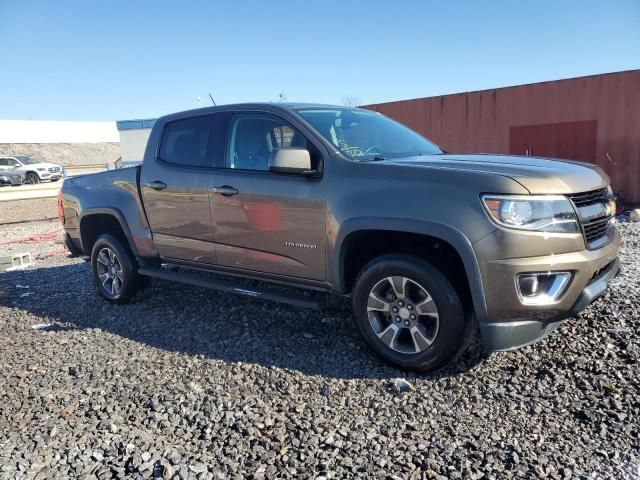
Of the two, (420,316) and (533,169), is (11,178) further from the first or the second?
(533,169)

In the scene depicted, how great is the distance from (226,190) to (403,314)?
1.75 meters

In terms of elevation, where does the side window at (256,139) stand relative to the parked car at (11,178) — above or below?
above

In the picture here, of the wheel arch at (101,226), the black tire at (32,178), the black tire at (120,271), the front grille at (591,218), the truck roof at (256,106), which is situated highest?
the truck roof at (256,106)

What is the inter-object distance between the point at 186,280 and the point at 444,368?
2380 millimetres

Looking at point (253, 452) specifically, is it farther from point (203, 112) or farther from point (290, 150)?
point (203, 112)

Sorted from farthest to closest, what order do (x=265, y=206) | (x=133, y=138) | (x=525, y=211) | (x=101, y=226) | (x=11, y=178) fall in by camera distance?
(x=133, y=138)
(x=11, y=178)
(x=101, y=226)
(x=265, y=206)
(x=525, y=211)

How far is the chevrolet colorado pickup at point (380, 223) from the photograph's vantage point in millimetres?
2873

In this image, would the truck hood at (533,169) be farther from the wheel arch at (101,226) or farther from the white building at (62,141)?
the white building at (62,141)

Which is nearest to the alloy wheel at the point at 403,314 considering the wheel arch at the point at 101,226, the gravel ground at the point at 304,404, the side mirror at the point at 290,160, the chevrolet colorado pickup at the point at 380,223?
the chevrolet colorado pickup at the point at 380,223

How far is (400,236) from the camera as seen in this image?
11.0 ft

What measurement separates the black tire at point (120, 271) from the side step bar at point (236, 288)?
0.17m

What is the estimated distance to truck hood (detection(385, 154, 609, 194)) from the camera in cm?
288

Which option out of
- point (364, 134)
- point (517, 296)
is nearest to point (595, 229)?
point (517, 296)

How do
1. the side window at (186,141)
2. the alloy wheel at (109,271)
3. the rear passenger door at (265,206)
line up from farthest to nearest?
the alloy wheel at (109,271), the side window at (186,141), the rear passenger door at (265,206)
